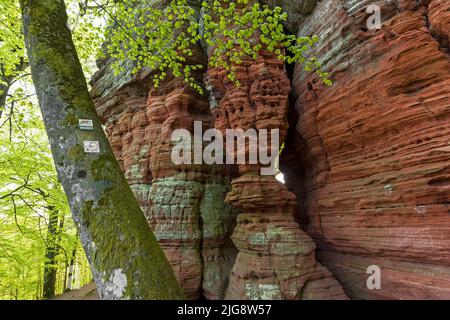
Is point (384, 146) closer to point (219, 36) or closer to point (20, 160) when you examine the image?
point (219, 36)

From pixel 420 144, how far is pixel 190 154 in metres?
7.07

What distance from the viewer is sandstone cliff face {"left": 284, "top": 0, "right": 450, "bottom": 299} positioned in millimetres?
5613

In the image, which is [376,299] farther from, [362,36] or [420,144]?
→ [362,36]

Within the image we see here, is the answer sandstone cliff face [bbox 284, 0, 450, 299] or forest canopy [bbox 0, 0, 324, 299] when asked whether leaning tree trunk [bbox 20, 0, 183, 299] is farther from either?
sandstone cliff face [bbox 284, 0, 450, 299]

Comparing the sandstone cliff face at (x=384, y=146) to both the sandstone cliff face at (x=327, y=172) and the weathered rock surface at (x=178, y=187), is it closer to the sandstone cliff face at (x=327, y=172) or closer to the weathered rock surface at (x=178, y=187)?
the sandstone cliff face at (x=327, y=172)

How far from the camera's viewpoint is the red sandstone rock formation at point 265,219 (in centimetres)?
703

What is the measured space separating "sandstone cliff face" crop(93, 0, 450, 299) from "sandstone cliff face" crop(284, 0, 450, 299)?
3 centimetres

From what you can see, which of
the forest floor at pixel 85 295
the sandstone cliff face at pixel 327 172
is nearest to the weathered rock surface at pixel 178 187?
the sandstone cliff face at pixel 327 172

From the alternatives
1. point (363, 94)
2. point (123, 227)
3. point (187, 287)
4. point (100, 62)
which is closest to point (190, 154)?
point (187, 287)

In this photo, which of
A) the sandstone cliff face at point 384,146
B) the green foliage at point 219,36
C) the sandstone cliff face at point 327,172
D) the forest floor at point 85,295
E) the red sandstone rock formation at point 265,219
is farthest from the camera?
the forest floor at point 85,295

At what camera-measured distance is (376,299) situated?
261 inches

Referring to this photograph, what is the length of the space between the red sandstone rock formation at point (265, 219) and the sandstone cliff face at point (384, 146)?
1070 mm

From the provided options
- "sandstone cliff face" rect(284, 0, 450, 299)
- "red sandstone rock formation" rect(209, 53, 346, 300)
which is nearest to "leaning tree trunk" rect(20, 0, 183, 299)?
"red sandstone rock formation" rect(209, 53, 346, 300)

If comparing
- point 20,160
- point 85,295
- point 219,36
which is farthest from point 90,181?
point 85,295
